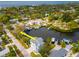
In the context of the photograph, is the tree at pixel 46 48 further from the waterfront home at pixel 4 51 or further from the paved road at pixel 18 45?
the waterfront home at pixel 4 51

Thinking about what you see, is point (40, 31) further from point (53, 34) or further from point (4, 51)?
point (4, 51)

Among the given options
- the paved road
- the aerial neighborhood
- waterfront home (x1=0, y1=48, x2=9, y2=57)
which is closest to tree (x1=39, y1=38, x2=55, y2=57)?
the aerial neighborhood

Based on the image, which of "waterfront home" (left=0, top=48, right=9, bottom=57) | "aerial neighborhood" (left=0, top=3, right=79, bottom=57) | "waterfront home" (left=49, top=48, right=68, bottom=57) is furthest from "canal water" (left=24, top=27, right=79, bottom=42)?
"waterfront home" (left=0, top=48, right=9, bottom=57)

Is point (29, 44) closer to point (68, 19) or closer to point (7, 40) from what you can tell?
point (7, 40)

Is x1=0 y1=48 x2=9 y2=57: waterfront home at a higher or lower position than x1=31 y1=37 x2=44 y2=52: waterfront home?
lower

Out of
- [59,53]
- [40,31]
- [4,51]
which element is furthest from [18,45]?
[59,53]

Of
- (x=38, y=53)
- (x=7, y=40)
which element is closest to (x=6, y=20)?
(x=7, y=40)

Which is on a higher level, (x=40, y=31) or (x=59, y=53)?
(x=40, y=31)

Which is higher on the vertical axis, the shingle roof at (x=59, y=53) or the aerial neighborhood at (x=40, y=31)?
the aerial neighborhood at (x=40, y=31)

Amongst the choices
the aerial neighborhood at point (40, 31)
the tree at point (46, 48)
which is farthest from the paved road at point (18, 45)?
the tree at point (46, 48)

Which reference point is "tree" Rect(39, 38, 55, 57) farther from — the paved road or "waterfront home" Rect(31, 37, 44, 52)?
the paved road

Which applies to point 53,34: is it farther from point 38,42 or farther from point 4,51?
point 4,51

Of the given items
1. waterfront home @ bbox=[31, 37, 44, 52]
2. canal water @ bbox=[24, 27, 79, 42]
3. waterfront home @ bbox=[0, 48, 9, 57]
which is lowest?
waterfront home @ bbox=[0, 48, 9, 57]
